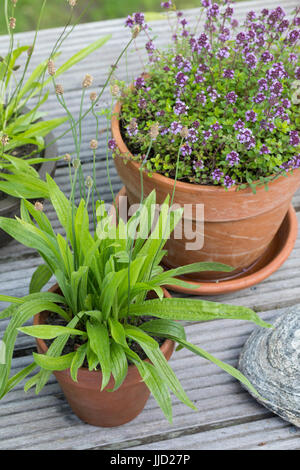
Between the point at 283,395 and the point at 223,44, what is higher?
the point at 223,44

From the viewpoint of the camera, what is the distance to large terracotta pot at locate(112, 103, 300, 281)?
143 cm

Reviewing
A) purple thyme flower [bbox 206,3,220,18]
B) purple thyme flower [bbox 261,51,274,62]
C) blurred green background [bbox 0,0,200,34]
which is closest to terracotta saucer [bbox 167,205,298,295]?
purple thyme flower [bbox 261,51,274,62]

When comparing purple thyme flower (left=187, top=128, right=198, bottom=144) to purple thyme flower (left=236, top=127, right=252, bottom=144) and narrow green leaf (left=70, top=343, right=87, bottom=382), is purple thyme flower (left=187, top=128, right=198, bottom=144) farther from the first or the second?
narrow green leaf (left=70, top=343, right=87, bottom=382)

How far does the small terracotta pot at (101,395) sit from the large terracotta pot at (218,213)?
203 millimetres

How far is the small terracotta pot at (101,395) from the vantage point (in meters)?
1.26

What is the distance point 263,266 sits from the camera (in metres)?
1.73

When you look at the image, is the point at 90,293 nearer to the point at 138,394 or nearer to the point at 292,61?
the point at 138,394

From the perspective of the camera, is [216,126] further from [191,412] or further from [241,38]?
[191,412]

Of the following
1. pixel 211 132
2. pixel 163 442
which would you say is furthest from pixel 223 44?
pixel 163 442

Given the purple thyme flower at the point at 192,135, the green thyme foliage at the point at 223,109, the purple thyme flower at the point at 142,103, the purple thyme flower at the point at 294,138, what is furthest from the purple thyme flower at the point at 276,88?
the purple thyme flower at the point at 142,103

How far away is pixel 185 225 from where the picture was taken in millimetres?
1498

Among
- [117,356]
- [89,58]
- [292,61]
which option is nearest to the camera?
[117,356]

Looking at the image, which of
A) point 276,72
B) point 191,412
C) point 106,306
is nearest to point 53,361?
point 106,306

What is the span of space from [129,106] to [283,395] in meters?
0.86
